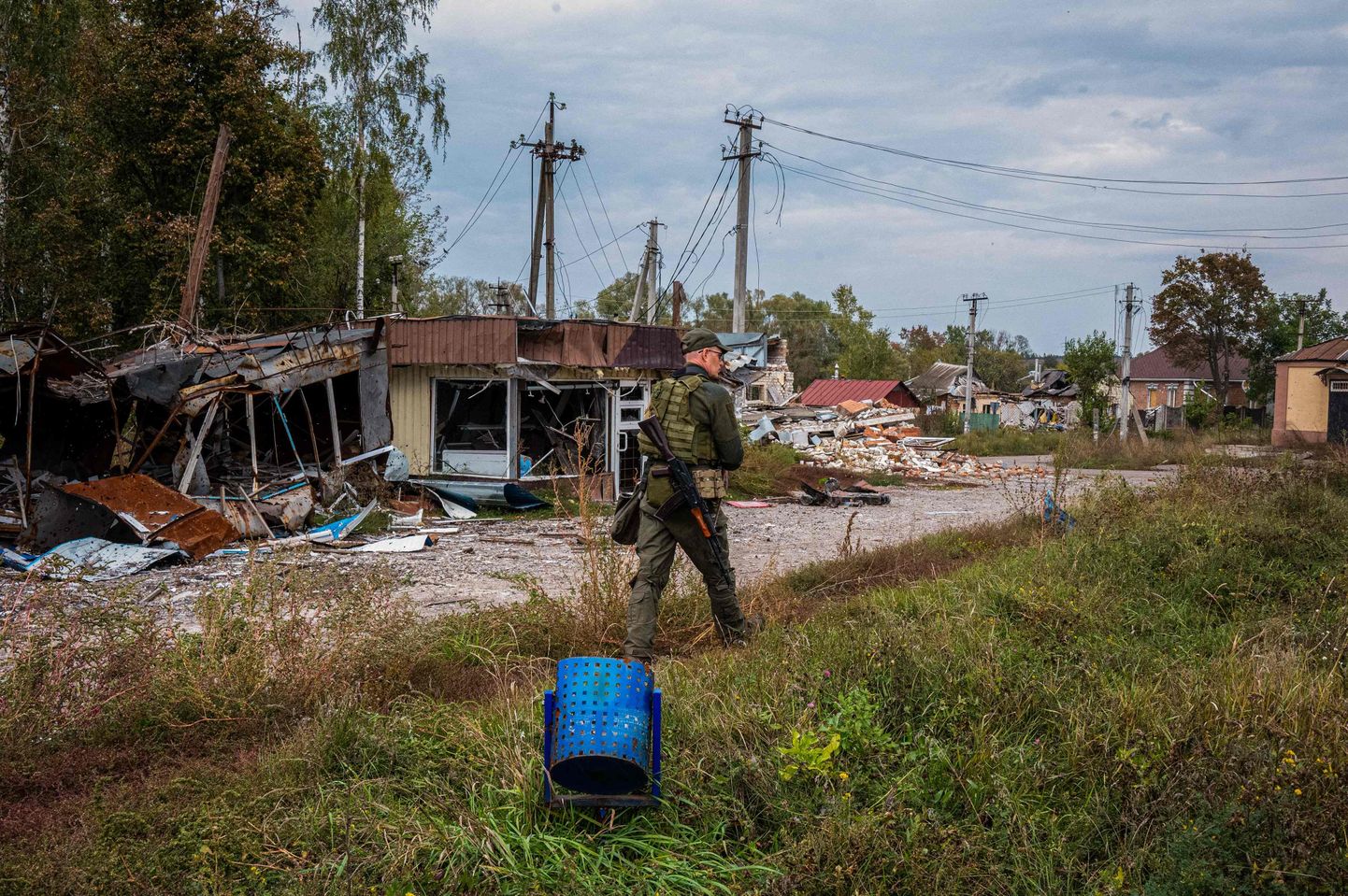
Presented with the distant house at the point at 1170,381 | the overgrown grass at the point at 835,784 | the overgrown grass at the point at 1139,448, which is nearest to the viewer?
the overgrown grass at the point at 835,784

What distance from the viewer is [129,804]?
350 cm

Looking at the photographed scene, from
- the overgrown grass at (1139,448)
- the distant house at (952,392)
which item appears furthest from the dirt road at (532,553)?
the distant house at (952,392)

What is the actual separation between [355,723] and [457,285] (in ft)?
234

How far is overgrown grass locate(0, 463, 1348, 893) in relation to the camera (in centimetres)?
303

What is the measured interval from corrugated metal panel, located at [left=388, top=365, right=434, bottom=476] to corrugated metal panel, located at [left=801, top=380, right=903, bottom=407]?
2777cm

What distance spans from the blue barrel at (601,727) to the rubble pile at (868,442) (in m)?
17.9

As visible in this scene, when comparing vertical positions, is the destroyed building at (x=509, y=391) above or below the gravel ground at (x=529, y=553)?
above

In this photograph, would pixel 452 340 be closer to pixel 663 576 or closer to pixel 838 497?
pixel 838 497

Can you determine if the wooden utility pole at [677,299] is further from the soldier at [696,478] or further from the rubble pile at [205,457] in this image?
the soldier at [696,478]

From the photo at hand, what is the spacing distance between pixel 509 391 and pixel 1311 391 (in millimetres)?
31946

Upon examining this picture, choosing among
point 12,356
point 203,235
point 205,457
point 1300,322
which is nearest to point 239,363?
point 205,457

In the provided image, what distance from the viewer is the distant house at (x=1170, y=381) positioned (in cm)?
5522

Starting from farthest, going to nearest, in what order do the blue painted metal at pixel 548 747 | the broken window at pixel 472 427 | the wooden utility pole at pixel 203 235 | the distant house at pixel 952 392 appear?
the distant house at pixel 952 392, the broken window at pixel 472 427, the wooden utility pole at pixel 203 235, the blue painted metal at pixel 548 747

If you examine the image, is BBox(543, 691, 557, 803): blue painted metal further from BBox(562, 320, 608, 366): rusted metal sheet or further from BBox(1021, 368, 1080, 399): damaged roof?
BBox(1021, 368, 1080, 399): damaged roof
